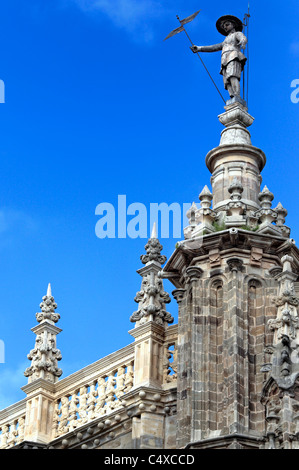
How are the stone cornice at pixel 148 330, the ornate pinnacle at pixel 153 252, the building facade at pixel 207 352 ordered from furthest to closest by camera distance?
1. the ornate pinnacle at pixel 153 252
2. the stone cornice at pixel 148 330
3. the building facade at pixel 207 352

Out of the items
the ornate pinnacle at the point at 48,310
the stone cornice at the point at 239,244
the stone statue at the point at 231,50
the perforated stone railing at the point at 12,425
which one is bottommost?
the perforated stone railing at the point at 12,425

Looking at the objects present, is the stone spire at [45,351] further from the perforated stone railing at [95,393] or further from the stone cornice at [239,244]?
the stone cornice at [239,244]

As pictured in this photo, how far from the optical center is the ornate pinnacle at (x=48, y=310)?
133 ft

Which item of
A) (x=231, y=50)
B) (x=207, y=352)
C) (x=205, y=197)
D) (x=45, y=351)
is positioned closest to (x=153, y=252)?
(x=205, y=197)

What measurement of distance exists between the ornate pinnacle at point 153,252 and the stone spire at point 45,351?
3.16 meters

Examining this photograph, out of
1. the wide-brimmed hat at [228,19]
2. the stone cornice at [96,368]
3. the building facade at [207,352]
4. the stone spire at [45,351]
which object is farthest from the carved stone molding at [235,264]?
the wide-brimmed hat at [228,19]

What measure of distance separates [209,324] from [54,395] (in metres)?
5.96

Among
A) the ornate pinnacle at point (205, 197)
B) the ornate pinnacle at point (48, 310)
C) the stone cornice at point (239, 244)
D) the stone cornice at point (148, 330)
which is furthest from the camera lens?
the ornate pinnacle at point (48, 310)

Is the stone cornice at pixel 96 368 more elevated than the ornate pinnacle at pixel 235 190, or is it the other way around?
the ornate pinnacle at pixel 235 190

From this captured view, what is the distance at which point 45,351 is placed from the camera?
131ft
